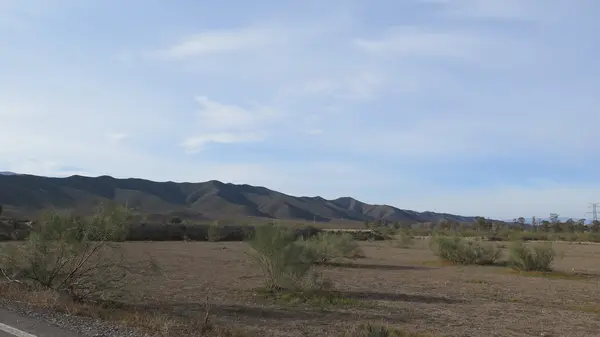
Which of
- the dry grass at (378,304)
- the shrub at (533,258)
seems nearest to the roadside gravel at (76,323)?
the dry grass at (378,304)

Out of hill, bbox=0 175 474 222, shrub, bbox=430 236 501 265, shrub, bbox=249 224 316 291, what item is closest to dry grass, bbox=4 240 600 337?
shrub, bbox=249 224 316 291

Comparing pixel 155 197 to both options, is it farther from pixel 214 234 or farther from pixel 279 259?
pixel 279 259

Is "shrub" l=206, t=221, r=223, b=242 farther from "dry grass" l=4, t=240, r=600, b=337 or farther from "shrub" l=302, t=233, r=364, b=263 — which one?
"dry grass" l=4, t=240, r=600, b=337

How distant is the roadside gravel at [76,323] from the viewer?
10922mm

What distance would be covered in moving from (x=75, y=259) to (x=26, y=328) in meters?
7.39

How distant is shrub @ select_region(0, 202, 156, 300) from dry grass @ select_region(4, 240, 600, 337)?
1.29 metres

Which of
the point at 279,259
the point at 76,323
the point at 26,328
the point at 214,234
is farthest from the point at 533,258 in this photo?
the point at 214,234

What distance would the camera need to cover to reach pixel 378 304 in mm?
21047

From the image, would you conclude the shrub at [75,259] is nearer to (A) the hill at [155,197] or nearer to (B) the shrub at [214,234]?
(B) the shrub at [214,234]

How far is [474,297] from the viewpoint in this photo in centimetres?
2383

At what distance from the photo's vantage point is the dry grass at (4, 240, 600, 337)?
16.4 m

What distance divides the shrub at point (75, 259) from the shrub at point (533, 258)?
2652cm

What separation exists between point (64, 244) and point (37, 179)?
435ft

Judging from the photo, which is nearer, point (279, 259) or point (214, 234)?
point (279, 259)
